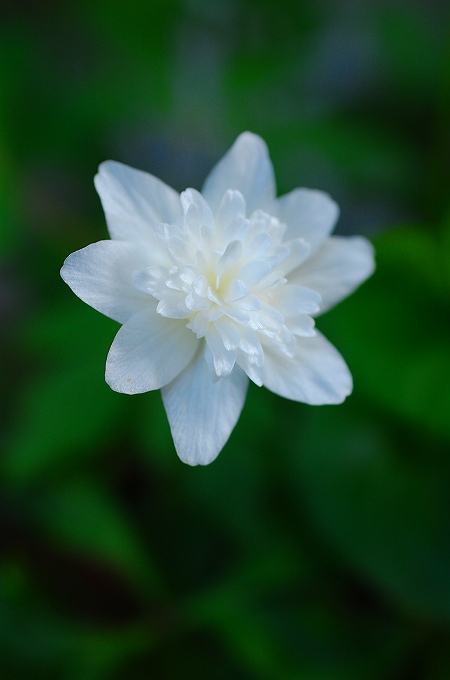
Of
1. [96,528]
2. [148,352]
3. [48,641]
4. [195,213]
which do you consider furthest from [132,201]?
[48,641]

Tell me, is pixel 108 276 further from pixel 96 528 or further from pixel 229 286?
pixel 96 528

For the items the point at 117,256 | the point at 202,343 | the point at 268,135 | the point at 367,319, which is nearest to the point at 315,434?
the point at 367,319

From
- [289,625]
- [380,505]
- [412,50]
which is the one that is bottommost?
[289,625]

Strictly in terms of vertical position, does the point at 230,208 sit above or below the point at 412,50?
below

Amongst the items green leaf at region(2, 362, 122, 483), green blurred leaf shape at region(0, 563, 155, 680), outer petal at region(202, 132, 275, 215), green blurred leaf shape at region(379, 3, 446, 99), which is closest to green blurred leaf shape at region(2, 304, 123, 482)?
green leaf at region(2, 362, 122, 483)

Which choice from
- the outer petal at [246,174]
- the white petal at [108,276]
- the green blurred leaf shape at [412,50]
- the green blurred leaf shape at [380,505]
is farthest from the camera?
the green blurred leaf shape at [412,50]

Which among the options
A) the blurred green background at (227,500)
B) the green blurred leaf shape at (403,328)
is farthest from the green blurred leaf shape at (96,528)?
the green blurred leaf shape at (403,328)

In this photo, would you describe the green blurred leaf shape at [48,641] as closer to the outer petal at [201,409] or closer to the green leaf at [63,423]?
the green leaf at [63,423]
